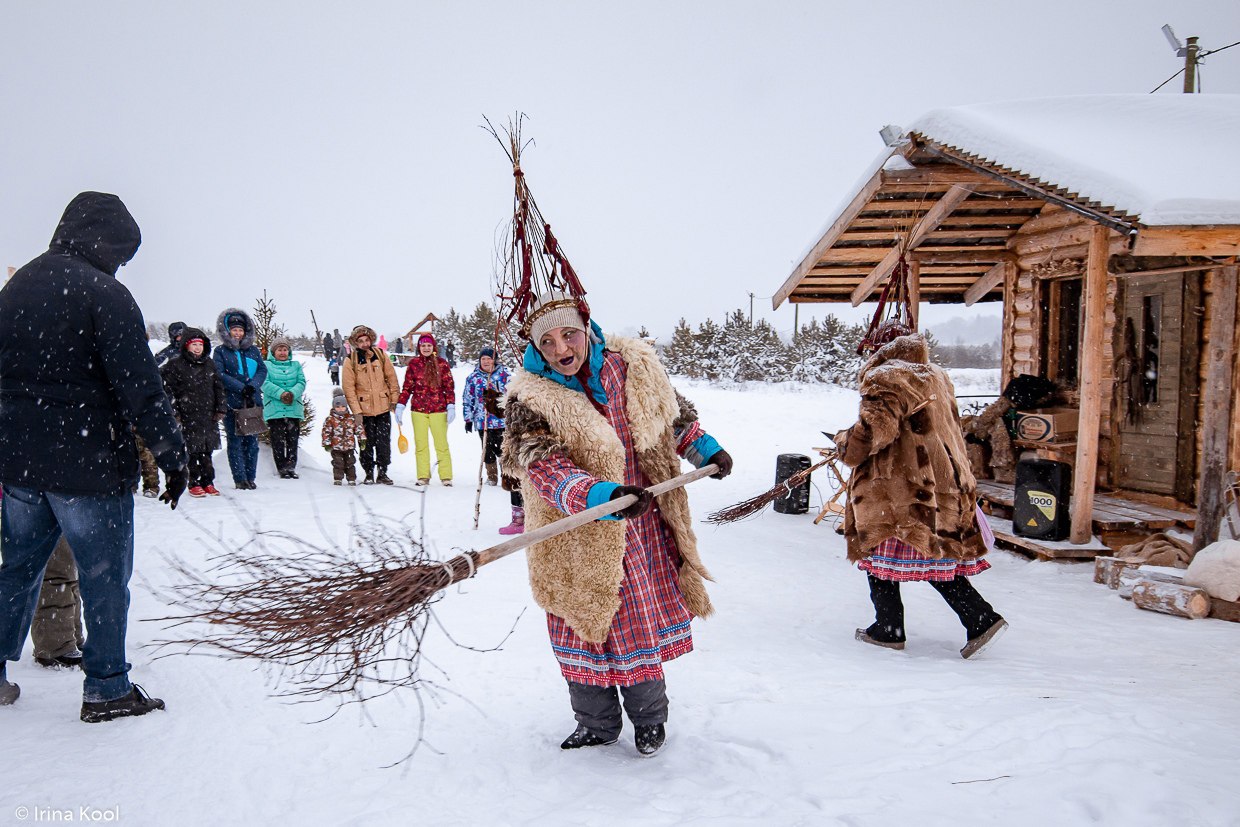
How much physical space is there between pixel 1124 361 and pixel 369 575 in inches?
343

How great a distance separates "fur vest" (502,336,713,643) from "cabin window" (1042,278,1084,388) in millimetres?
8063

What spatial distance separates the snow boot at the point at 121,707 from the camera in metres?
2.95

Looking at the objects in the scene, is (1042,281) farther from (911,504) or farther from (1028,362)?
(911,504)

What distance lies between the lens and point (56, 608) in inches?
136

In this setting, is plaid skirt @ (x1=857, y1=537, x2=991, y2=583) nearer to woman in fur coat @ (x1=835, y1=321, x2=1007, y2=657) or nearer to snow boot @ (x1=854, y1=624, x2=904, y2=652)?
woman in fur coat @ (x1=835, y1=321, x2=1007, y2=657)

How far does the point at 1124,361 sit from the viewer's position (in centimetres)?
800

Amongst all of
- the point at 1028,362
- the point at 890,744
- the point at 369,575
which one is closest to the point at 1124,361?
the point at 1028,362

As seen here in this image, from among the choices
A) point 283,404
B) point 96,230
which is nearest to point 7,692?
point 96,230

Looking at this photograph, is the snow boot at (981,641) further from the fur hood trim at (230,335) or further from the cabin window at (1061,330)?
the fur hood trim at (230,335)

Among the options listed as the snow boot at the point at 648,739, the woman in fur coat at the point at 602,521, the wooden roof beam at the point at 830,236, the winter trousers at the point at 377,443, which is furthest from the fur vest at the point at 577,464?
the winter trousers at the point at 377,443

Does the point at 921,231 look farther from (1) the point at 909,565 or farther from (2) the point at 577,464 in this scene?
(2) the point at 577,464

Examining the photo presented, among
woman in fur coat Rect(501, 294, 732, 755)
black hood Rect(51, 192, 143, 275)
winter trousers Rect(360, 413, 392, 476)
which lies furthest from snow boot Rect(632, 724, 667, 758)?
winter trousers Rect(360, 413, 392, 476)

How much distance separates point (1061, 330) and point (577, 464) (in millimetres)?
8526

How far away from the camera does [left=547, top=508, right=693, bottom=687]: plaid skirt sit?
2.74 meters
